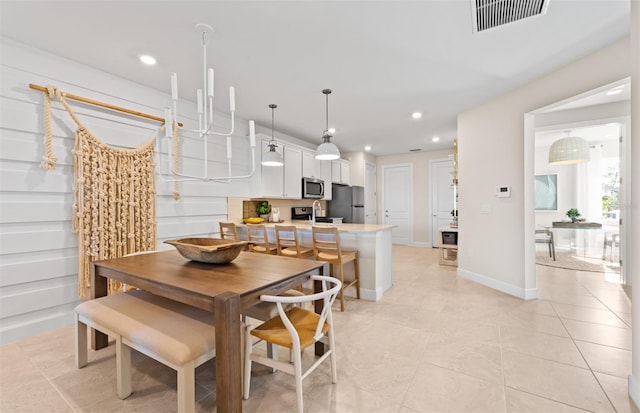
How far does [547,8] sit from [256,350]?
3.38 meters

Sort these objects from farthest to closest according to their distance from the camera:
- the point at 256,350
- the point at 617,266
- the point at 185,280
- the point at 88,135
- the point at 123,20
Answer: the point at 617,266
the point at 88,135
the point at 256,350
the point at 123,20
the point at 185,280

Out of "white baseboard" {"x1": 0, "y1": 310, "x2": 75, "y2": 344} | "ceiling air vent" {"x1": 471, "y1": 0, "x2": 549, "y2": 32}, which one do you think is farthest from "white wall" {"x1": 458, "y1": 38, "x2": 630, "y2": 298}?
"white baseboard" {"x1": 0, "y1": 310, "x2": 75, "y2": 344}

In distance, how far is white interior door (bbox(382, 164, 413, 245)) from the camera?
7477 millimetres

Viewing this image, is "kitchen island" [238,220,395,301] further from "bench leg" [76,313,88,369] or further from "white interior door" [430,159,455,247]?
"white interior door" [430,159,455,247]

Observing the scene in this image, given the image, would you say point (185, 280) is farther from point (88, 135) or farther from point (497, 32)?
point (497, 32)

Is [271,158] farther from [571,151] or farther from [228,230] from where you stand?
[571,151]

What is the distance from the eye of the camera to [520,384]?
177cm

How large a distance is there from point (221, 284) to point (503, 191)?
3623mm

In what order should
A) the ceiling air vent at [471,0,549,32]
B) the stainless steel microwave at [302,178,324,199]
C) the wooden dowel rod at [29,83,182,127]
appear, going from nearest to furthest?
the ceiling air vent at [471,0,549,32] → the wooden dowel rod at [29,83,182,127] → the stainless steel microwave at [302,178,324,199]

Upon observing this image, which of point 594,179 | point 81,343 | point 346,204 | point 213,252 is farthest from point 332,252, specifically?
point 594,179

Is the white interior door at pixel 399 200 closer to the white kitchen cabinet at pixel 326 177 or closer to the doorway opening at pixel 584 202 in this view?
the white kitchen cabinet at pixel 326 177

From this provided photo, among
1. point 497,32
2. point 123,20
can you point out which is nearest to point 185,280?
point 123,20

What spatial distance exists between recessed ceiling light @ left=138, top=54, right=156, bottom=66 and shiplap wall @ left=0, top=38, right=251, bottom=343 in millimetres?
584

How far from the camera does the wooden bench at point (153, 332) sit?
4.50 ft
